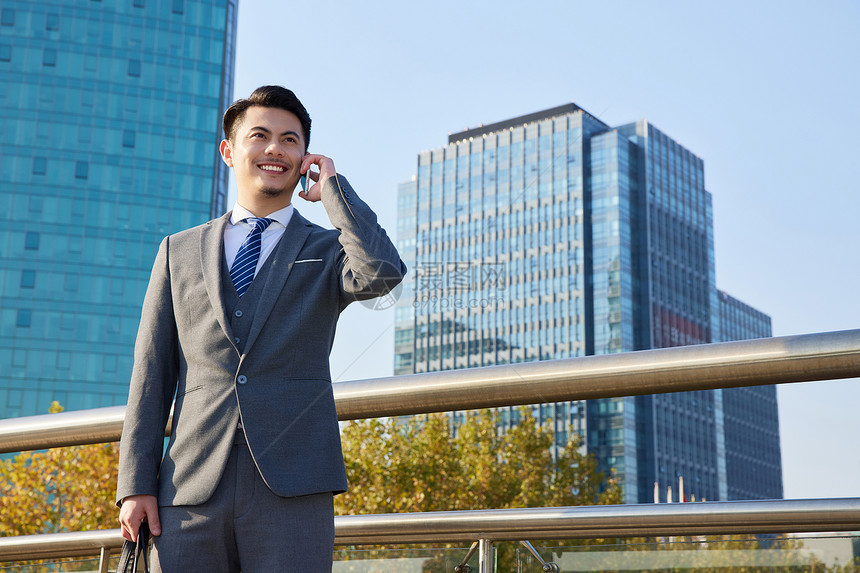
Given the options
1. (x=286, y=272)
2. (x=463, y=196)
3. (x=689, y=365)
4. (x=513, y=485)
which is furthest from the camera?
(x=463, y=196)

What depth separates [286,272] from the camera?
202 cm

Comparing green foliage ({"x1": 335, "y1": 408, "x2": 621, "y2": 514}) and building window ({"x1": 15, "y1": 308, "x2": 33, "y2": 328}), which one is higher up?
building window ({"x1": 15, "y1": 308, "x2": 33, "y2": 328})

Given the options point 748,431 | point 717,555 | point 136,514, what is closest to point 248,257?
point 136,514

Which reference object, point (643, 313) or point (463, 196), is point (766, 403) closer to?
point (643, 313)

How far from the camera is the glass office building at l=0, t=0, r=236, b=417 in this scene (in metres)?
55.5

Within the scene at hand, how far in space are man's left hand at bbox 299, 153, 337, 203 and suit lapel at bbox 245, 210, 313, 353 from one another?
0.25 feet

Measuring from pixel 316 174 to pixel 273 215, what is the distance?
0.48 ft

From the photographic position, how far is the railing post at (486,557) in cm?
242

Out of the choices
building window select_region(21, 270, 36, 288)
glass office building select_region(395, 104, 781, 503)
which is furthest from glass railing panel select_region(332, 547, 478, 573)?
glass office building select_region(395, 104, 781, 503)

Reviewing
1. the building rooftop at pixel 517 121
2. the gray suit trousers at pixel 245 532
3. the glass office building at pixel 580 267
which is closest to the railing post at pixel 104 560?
the gray suit trousers at pixel 245 532

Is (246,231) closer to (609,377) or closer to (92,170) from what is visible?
(609,377)

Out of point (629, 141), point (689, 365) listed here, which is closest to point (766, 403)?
point (629, 141)

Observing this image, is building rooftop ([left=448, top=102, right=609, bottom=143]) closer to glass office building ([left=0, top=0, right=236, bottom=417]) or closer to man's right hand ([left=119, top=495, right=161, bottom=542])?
glass office building ([left=0, top=0, right=236, bottom=417])

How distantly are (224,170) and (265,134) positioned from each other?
65.6m
